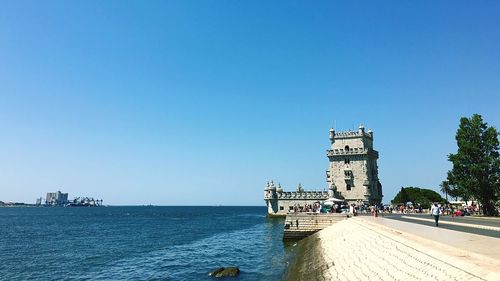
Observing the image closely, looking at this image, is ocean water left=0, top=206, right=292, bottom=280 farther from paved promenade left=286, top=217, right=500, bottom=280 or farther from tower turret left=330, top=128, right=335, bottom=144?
tower turret left=330, top=128, right=335, bottom=144

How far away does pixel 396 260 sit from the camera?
15375 mm

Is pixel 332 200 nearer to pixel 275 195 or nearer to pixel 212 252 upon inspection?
pixel 212 252

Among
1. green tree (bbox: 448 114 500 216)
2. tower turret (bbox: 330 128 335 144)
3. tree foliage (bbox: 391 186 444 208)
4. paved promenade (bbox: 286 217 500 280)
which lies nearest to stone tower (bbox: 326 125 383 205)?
tower turret (bbox: 330 128 335 144)

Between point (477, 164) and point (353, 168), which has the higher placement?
point (353, 168)

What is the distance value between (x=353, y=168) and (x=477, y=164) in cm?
2840

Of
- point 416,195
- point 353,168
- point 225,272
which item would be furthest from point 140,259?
point 416,195

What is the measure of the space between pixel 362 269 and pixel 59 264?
28.7 m

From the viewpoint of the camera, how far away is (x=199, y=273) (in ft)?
96.2

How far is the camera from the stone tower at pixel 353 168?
71.3m

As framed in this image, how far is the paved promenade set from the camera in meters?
10.8

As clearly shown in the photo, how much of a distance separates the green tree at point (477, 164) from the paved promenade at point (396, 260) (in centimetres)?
2643

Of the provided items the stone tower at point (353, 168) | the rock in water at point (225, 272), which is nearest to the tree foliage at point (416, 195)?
the stone tower at point (353, 168)

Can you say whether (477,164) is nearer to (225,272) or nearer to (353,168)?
(353,168)

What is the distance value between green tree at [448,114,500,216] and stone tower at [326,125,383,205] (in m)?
23.7
